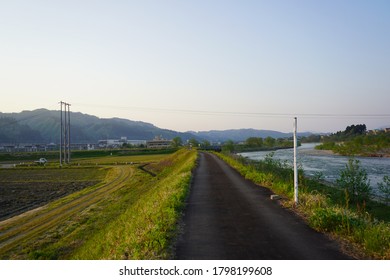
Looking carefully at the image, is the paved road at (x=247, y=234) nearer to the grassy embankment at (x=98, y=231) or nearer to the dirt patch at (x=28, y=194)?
the grassy embankment at (x=98, y=231)

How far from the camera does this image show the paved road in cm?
832

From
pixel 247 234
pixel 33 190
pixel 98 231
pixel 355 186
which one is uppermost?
pixel 247 234

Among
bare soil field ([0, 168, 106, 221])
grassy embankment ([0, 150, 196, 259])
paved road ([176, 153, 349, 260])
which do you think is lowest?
bare soil field ([0, 168, 106, 221])

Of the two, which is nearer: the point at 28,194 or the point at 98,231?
the point at 98,231

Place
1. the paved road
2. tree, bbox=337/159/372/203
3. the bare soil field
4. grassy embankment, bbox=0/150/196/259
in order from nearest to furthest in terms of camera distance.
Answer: the paved road, grassy embankment, bbox=0/150/196/259, tree, bbox=337/159/372/203, the bare soil field

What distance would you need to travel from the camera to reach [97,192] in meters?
34.1

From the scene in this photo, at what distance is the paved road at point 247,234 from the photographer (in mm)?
8320

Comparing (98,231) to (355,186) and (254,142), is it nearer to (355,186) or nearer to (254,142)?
(355,186)

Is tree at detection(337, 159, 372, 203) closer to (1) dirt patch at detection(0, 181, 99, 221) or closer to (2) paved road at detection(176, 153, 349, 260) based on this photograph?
(2) paved road at detection(176, 153, 349, 260)

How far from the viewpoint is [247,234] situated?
10.1m

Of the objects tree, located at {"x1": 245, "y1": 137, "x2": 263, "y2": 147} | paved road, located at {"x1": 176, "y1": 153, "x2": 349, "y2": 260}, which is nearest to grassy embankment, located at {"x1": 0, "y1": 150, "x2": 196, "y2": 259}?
paved road, located at {"x1": 176, "y1": 153, "x2": 349, "y2": 260}

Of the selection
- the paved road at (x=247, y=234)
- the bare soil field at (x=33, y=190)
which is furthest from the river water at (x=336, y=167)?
the bare soil field at (x=33, y=190)

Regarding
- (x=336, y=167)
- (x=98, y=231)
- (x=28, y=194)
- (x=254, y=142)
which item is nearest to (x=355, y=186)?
(x=98, y=231)

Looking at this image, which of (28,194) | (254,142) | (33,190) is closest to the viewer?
(28,194)
